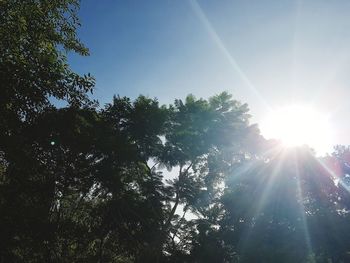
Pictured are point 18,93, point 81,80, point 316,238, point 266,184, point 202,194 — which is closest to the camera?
point 18,93

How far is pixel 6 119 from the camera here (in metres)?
6.84

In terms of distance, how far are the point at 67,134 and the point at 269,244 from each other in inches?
574

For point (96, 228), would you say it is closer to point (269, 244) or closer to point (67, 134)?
point (67, 134)

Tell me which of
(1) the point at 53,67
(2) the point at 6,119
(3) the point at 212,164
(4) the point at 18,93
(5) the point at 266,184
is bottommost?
(2) the point at 6,119

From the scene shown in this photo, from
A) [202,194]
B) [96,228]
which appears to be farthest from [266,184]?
[96,228]

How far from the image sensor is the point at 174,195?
94.9 ft

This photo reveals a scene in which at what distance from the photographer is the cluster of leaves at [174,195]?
63.4 feet

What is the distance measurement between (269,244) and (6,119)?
765 inches

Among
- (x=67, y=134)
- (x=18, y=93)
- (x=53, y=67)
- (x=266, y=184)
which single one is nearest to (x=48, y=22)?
(x=53, y=67)

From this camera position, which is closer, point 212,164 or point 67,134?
point 67,134

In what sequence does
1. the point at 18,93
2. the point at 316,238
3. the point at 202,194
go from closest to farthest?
the point at 18,93 → the point at 316,238 → the point at 202,194

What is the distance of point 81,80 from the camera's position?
734cm

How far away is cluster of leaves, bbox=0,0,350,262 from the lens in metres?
19.3

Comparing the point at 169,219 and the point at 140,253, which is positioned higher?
the point at 169,219
